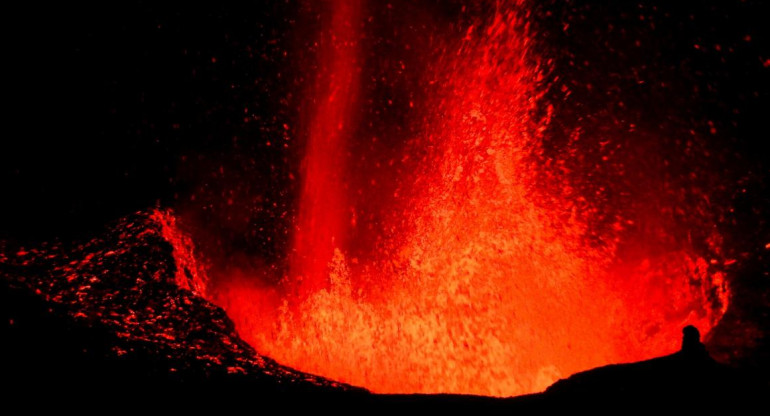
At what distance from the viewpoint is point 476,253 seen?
580cm

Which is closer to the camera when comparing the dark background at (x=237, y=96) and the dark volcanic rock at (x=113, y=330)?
the dark volcanic rock at (x=113, y=330)

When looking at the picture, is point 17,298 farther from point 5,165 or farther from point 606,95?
point 606,95

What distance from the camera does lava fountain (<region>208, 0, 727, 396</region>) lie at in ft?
17.6

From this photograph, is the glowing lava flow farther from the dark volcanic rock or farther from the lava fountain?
the dark volcanic rock

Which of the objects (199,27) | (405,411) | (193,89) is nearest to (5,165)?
(193,89)

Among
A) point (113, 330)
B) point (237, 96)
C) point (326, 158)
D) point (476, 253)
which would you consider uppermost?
point (237, 96)

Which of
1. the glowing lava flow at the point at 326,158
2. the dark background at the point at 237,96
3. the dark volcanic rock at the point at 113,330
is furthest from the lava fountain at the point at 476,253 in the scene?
the dark volcanic rock at the point at 113,330

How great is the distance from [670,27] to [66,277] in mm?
5932

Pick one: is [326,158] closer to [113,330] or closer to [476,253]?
[476,253]

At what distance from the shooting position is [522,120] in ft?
18.9

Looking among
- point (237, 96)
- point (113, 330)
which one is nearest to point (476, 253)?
point (237, 96)

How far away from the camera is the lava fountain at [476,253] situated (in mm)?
5355

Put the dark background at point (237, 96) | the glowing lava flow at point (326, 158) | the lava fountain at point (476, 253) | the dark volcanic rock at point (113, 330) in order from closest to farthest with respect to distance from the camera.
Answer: the dark volcanic rock at point (113, 330) < the dark background at point (237, 96) < the lava fountain at point (476, 253) < the glowing lava flow at point (326, 158)

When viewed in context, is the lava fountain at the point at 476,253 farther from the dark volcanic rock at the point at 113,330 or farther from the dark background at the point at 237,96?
the dark volcanic rock at the point at 113,330
